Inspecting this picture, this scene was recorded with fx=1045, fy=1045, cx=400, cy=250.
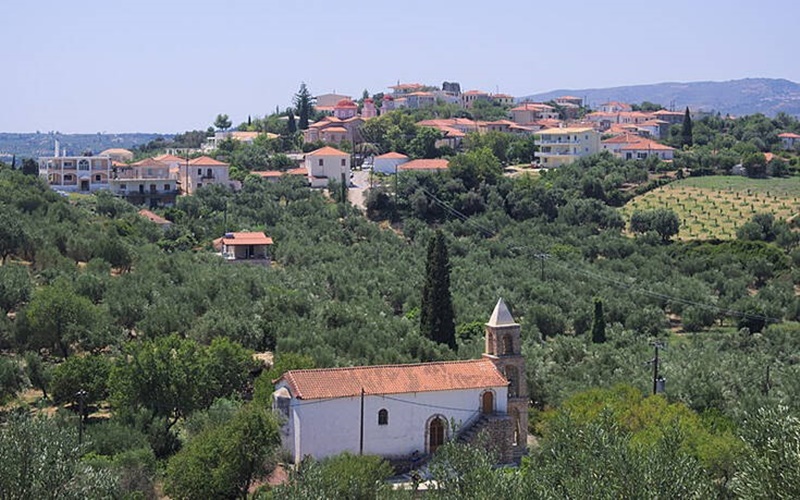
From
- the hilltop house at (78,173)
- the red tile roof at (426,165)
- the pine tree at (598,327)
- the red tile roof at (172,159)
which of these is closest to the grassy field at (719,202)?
the red tile roof at (426,165)

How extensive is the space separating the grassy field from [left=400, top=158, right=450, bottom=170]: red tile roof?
1444 centimetres

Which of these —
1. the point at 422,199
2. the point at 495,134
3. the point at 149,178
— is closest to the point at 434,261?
the point at 422,199

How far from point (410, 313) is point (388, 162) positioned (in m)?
38.4

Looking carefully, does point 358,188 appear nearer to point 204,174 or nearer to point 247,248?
point 204,174

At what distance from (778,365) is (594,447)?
21569mm

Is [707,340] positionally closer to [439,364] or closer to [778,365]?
[778,365]

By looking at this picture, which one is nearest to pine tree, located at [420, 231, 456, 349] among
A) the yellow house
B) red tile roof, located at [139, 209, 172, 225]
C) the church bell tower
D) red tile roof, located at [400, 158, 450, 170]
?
the church bell tower

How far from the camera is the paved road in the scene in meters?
75.3

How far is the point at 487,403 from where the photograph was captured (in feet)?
105

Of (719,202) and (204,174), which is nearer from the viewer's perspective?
(204,174)

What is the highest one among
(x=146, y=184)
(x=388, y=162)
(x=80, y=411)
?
(x=388, y=162)

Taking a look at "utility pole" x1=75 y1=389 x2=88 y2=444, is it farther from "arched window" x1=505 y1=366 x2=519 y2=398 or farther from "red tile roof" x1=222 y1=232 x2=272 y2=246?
"red tile roof" x1=222 y1=232 x2=272 y2=246

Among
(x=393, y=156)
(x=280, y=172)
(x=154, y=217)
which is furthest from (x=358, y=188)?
(x=154, y=217)

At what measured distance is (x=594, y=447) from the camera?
23.5 metres
